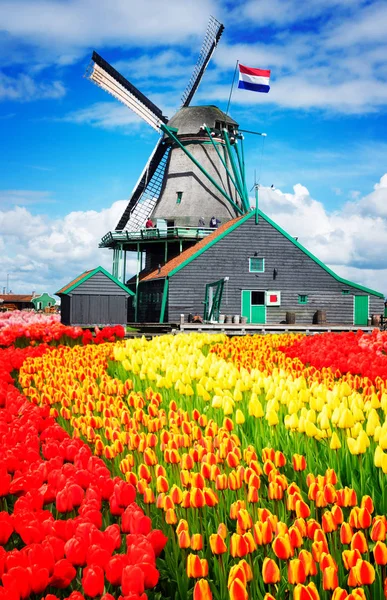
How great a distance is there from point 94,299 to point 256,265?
28.8 feet

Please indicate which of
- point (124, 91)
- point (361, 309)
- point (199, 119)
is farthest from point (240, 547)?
point (124, 91)

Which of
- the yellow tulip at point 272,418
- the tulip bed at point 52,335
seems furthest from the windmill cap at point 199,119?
the yellow tulip at point 272,418

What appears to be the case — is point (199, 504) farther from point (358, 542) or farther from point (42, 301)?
point (42, 301)

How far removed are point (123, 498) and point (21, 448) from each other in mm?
1516

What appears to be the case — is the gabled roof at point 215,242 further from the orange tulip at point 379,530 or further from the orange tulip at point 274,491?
the orange tulip at point 379,530

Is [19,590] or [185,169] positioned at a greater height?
[185,169]

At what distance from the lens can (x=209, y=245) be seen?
32.2 meters

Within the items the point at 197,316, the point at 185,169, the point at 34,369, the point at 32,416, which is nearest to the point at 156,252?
the point at 185,169

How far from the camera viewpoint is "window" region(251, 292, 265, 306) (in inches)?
1300

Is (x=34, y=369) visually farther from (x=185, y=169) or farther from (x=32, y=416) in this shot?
(x=185, y=169)

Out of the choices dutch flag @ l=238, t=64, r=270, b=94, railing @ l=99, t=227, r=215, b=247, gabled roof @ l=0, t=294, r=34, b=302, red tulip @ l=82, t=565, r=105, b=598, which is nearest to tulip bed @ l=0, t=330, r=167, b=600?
red tulip @ l=82, t=565, r=105, b=598

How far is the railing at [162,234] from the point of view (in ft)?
118

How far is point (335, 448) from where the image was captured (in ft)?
14.6

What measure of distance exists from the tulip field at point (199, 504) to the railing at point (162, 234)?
2900cm
